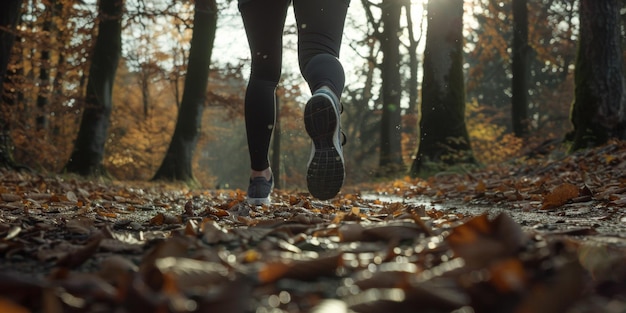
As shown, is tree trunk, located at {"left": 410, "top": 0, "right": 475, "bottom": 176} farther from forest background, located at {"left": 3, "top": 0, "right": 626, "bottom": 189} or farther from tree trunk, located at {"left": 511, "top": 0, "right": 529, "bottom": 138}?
tree trunk, located at {"left": 511, "top": 0, "right": 529, "bottom": 138}

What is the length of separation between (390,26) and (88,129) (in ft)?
30.7

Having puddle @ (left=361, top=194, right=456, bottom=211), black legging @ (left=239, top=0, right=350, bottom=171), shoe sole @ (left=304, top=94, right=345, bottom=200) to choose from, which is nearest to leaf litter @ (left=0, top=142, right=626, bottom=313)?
shoe sole @ (left=304, top=94, right=345, bottom=200)

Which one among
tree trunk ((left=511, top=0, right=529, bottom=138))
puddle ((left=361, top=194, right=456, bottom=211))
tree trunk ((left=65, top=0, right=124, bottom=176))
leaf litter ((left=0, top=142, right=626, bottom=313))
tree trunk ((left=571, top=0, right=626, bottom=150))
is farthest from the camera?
tree trunk ((left=511, top=0, right=529, bottom=138))

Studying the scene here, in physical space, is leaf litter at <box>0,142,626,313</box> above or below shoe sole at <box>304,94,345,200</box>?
below

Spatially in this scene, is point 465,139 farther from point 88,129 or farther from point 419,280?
point 419,280

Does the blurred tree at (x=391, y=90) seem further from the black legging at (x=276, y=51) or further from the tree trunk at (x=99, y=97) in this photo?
the black legging at (x=276, y=51)

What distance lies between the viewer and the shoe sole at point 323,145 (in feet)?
7.50

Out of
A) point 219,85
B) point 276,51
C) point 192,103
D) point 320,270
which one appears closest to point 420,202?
point 276,51

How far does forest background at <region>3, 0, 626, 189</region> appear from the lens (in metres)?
12.8

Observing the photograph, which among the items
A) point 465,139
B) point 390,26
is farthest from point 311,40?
point 390,26

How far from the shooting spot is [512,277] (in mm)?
826

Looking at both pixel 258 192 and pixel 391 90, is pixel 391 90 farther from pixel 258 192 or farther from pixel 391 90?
pixel 258 192

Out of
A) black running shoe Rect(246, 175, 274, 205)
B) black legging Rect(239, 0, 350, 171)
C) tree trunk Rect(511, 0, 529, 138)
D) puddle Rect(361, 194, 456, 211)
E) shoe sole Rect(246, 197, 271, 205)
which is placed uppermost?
tree trunk Rect(511, 0, 529, 138)

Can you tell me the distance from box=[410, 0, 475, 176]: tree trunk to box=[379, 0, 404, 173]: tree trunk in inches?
215
